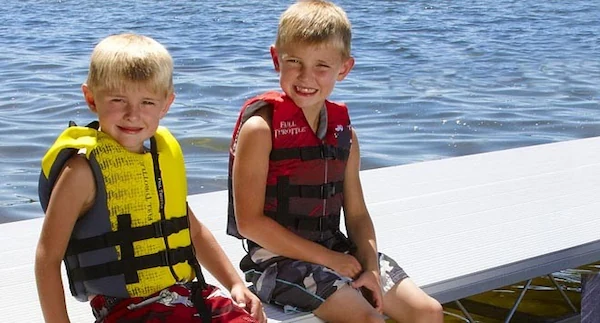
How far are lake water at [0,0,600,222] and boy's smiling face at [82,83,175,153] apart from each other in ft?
11.4

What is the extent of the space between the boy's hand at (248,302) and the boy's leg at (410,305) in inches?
19.9

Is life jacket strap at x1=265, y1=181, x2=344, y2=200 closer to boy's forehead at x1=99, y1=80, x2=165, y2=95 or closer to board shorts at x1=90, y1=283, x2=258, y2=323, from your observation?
board shorts at x1=90, y1=283, x2=258, y2=323

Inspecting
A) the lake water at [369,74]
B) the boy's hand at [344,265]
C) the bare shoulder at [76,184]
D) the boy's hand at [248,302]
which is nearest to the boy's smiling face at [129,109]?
the bare shoulder at [76,184]

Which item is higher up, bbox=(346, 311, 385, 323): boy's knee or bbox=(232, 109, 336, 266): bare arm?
bbox=(232, 109, 336, 266): bare arm

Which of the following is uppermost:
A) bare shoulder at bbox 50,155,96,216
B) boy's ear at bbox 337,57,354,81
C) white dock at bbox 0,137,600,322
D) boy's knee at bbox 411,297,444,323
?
boy's ear at bbox 337,57,354,81

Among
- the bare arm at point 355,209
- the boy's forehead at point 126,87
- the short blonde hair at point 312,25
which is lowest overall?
the bare arm at point 355,209

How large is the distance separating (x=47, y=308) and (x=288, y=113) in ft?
3.22

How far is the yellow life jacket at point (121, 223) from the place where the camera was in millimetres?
2535

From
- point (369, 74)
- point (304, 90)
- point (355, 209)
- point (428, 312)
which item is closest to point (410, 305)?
point (428, 312)

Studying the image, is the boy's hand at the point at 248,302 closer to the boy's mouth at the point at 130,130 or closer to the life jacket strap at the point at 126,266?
the life jacket strap at the point at 126,266

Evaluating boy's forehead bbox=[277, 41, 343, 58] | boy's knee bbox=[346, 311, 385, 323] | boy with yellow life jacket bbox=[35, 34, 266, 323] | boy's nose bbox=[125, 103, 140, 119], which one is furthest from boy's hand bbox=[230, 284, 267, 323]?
boy's forehead bbox=[277, 41, 343, 58]

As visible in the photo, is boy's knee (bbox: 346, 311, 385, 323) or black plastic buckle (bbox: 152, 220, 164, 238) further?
boy's knee (bbox: 346, 311, 385, 323)

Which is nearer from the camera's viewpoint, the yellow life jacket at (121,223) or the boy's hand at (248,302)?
the yellow life jacket at (121,223)

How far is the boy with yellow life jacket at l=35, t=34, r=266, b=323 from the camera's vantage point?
8.06ft
